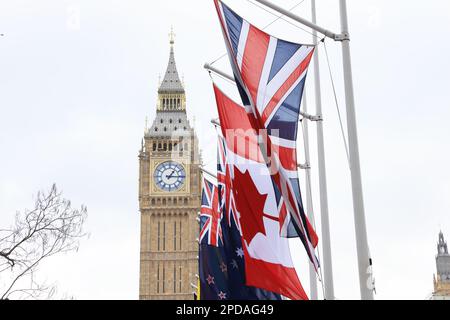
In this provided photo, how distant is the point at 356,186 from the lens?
1534 centimetres

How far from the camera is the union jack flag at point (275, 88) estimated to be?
15.6 m

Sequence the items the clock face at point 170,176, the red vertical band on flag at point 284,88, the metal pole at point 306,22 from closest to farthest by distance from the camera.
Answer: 1. the red vertical band on flag at point 284,88
2. the metal pole at point 306,22
3. the clock face at point 170,176

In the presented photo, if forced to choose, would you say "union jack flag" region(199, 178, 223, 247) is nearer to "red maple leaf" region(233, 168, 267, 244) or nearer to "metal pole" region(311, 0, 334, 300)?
"metal pole" region(311, 0, 334, 300)

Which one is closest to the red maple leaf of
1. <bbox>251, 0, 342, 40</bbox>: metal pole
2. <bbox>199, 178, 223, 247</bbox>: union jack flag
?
<bbox>251, 0, 342, 40</bbox>: metal pole

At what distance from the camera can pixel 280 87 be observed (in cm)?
1575

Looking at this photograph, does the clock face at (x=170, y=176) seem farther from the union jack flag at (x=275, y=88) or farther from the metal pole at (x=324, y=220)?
the union jack flag at (x=275, y=88)

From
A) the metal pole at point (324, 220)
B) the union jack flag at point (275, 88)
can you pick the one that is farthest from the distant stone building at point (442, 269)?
the union jack flag at point (275, 88)

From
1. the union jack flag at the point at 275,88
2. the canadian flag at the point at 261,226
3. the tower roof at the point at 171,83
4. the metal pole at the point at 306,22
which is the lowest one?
the canadian flag at the point at 261,226

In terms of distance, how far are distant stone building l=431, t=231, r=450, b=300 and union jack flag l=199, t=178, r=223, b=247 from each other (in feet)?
319

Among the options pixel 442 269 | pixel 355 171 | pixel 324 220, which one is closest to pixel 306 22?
pixel 355 171

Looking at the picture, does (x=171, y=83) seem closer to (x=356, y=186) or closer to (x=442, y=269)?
(x=442, y=269)

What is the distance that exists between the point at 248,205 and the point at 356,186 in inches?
107

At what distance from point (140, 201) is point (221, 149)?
81.2m
